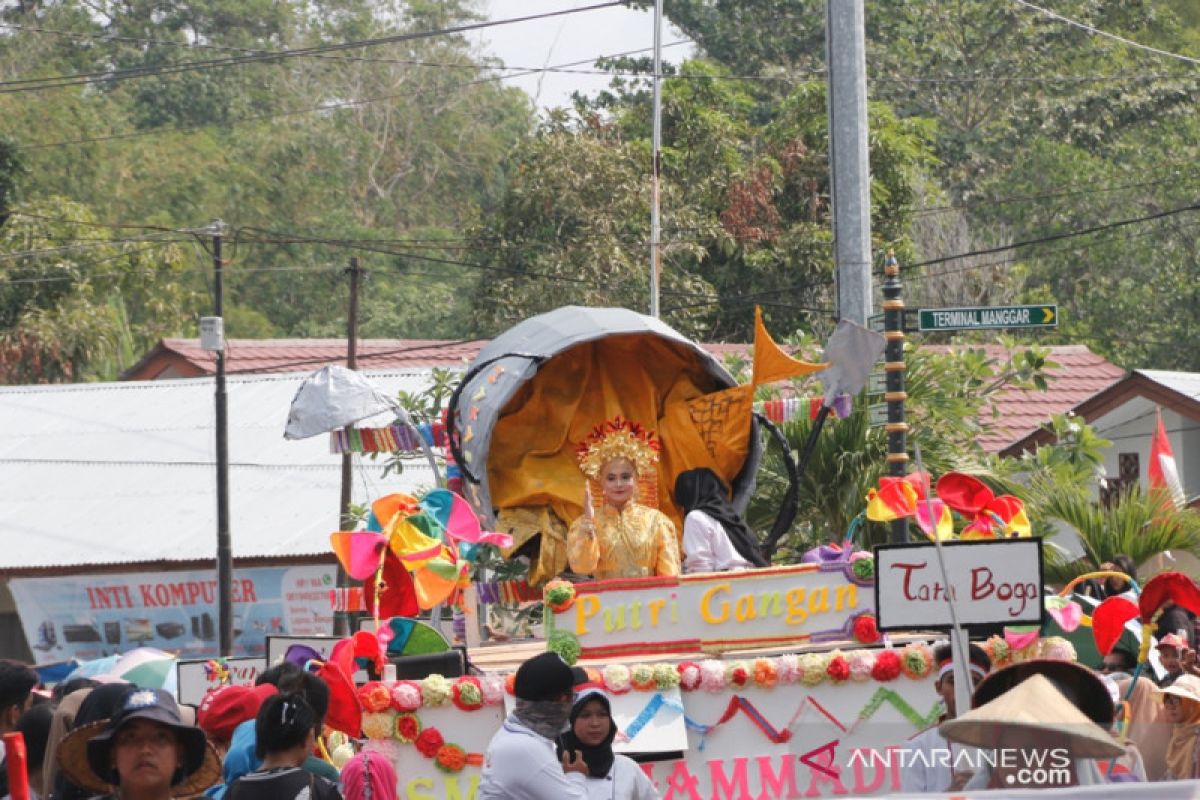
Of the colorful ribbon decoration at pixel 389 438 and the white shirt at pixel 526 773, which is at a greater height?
the colorful ribbon decoration at pixel 389 438

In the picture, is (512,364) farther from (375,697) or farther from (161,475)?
(161,475)

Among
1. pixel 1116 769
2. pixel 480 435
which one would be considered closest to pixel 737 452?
pixel 480 435

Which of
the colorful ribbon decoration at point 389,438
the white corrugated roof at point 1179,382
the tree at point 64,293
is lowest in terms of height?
the colorful ribbon decoration at point 389,438

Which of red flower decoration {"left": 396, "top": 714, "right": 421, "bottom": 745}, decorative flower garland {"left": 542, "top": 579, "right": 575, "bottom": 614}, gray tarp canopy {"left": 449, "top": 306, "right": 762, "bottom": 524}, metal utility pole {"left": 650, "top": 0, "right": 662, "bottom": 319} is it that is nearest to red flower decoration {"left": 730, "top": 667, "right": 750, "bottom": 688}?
decorative flower garland {"left": 542, "top": 579, "right": 575, "bottom": 614}

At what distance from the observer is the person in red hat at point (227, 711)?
23.4ft

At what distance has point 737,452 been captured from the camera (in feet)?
40.2

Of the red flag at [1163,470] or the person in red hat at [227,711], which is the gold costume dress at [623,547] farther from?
the red flag at [1163,470]

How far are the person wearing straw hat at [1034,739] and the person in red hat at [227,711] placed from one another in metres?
2.83

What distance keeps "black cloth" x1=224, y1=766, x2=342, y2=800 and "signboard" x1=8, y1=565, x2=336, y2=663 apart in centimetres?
2037

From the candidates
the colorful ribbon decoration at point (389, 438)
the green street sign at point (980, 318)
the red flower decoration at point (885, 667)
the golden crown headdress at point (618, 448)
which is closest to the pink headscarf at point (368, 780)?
the red flower decoration at point (885, 667)

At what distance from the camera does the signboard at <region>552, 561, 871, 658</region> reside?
10.1 m

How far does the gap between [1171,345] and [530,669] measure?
29.4 metres

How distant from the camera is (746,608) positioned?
10.1 meters

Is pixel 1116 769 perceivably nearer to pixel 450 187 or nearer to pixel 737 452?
pixel 737 452
